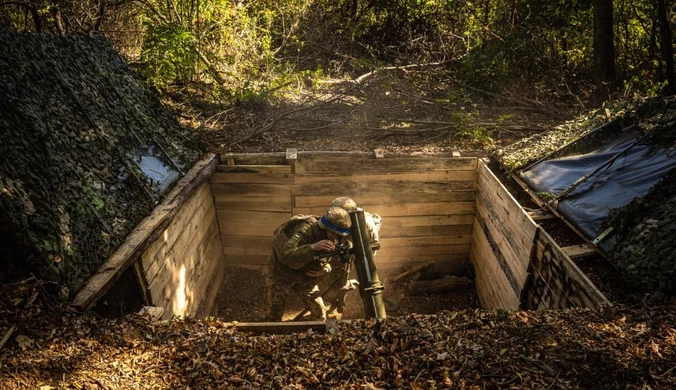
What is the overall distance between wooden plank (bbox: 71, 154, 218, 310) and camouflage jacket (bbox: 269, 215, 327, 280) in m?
1.37

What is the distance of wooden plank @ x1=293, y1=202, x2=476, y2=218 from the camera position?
6.82m

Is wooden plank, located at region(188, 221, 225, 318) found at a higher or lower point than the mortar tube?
lower

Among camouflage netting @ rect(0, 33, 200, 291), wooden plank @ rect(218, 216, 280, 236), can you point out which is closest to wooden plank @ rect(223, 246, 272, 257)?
wooden plank @ rect(218, 216, 280, 236)

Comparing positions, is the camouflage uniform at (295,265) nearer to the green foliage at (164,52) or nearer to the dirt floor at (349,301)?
the dirt floor at (349,301)

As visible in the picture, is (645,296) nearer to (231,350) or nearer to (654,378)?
(654,378)

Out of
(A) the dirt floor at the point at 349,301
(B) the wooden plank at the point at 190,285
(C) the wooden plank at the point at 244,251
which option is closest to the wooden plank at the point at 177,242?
(B) the wooden plank at the point at 190,285

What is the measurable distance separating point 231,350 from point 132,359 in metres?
0.68

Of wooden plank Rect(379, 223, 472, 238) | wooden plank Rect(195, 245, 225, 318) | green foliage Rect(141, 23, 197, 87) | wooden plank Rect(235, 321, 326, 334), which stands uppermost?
green foliage Rect(141, 23, 197, 87)

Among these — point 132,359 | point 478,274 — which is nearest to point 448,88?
point 478,274

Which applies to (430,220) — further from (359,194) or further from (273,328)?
(273,328)

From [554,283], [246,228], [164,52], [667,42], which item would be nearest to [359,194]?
[246,228]

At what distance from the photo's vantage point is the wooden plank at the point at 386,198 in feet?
22.1

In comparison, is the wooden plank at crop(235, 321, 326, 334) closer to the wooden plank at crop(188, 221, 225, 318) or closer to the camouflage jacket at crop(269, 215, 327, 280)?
the camouflage jacket at crop(269, 215, 327, 280)

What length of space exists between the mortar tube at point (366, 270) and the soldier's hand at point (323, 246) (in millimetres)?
296
